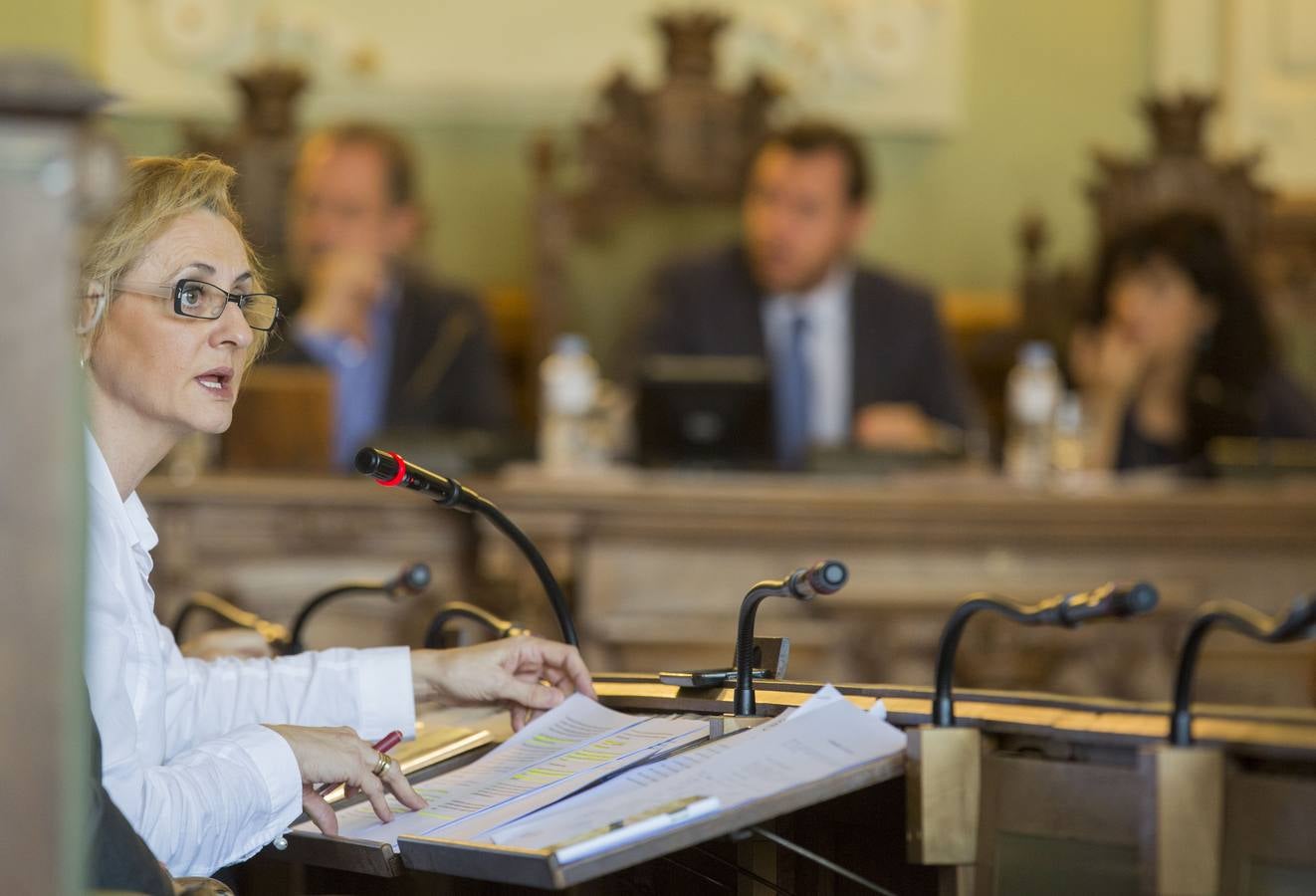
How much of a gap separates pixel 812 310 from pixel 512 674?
11.2 ft

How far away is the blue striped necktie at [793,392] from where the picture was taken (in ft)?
16.1

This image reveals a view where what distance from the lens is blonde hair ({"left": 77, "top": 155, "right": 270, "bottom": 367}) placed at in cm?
157

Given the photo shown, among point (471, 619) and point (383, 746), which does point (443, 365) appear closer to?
point (471, 619)

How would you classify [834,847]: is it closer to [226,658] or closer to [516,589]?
[226,658]

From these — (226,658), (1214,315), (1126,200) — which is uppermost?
(1126,200)

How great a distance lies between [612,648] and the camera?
3.66 meters

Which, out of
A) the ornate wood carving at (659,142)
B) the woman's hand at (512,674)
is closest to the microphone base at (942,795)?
the woman's hand at (512,674)

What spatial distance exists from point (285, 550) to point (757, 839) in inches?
97.5

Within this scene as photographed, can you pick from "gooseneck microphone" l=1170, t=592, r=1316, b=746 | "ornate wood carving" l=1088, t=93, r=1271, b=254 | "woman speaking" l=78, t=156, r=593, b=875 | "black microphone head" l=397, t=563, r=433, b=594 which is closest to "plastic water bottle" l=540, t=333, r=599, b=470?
"ornate wood carving" l=1088, t=93, r=1271, b=254

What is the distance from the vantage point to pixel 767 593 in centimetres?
156

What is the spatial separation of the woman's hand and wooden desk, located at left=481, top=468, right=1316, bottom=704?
6.04ft

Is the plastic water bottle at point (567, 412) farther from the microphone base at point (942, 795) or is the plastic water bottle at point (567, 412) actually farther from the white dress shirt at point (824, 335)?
the microphone base at point (942, 795)

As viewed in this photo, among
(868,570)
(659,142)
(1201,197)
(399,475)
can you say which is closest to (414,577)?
(399,475)

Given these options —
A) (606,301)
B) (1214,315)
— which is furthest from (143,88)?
(1214,315)
